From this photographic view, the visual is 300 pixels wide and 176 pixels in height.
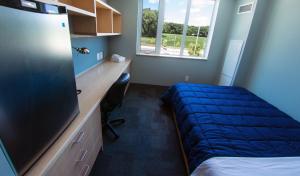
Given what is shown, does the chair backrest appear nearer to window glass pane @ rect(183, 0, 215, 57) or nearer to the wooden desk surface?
the wooden desk surface

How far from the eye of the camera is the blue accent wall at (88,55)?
2.08 metres

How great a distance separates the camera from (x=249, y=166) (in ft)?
3.58

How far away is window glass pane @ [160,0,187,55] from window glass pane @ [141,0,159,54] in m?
0.24

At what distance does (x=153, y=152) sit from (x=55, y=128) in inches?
49.3

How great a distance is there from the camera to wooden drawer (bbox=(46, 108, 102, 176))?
945mm

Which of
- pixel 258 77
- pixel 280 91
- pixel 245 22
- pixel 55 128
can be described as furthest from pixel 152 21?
pixel 55 128

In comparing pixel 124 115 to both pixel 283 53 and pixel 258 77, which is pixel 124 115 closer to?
pixel 258 77

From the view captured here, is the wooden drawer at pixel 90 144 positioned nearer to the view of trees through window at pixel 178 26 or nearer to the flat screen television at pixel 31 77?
the flat screen television at pixel 31 77

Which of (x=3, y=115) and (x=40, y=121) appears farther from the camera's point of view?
Answer: (x=40, y=121)

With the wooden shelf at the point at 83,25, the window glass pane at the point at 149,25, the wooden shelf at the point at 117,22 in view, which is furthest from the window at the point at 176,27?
the wooden shelf at the point at 83,25

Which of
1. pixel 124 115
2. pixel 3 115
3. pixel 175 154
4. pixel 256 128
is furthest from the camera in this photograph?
pixel 124 115

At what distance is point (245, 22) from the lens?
289 cm

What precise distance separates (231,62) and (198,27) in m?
1.18

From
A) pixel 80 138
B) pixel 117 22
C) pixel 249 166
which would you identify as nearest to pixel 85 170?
pixel 80 138
